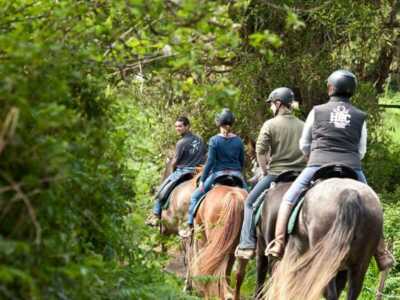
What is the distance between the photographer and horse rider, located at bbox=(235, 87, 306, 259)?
11.5 meters

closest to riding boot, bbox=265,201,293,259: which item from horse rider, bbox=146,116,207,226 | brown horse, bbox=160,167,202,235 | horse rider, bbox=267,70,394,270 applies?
horse rider, bbox=267,70,394,270

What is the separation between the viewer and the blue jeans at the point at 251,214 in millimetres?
11664

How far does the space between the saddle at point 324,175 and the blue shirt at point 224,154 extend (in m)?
3.45

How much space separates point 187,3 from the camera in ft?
17.6

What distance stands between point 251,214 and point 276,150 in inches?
30.9

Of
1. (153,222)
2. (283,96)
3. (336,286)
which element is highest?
(283,96)

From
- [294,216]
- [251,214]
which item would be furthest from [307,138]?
[251,214]

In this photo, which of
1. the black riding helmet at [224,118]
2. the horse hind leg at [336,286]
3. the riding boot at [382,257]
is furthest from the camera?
the black riding helmet at [224,118]

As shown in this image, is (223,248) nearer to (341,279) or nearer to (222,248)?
(222,248)

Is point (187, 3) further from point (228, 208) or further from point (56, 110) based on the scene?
point (228, 208)

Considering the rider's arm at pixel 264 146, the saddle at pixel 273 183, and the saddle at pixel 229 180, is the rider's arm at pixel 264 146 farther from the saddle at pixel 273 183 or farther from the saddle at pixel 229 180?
the saddle at pixel 229 180

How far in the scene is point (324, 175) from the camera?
9641mm

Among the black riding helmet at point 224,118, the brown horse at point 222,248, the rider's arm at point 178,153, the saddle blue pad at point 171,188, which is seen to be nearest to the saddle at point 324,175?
the brown horse at point 222,248

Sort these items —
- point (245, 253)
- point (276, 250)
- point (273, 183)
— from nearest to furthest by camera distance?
1. point (276, 250)
2. point (273, 183)
3. point (245, 253)
